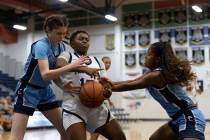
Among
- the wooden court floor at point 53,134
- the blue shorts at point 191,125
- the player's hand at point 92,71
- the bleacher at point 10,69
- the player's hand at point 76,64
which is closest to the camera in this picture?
the blue shorts at point 191,125

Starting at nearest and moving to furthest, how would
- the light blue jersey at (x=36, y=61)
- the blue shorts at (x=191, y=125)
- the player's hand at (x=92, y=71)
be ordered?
the blue shorts at (x=191, y=125), the player's hand at (x=92, y=71), the light blue jersey at (x=36, y=61)

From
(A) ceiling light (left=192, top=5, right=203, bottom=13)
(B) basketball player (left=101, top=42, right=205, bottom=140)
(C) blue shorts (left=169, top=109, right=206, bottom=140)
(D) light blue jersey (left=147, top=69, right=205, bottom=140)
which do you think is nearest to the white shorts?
(B) basketball player (left=101, top=42, right=205, bottom=140)

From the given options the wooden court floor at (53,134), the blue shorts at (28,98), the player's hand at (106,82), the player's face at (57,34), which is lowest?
the wooden court floor at (53,134)

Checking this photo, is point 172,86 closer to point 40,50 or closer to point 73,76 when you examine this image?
point 73,76

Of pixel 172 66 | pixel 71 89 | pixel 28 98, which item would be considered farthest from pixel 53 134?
pixel 172 66

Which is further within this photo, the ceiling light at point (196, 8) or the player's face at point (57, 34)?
the ceiling light at point (196, 8)

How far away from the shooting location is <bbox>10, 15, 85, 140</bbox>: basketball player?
430 cm

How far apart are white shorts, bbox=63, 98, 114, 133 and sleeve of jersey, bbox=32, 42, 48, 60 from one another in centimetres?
53

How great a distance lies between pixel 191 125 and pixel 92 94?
99 cm

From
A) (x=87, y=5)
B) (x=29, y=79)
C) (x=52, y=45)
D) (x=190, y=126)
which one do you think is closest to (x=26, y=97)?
(x=29, y=79)

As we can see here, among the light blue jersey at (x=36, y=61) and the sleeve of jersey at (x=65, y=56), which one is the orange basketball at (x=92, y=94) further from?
the light blue jersey at (x=36, y=61)

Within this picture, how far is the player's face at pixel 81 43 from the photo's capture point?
4293mm

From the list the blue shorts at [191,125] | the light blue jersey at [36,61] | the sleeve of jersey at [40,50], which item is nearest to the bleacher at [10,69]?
the light blue jersey at [36,61]

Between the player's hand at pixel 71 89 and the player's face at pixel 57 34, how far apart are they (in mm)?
533
